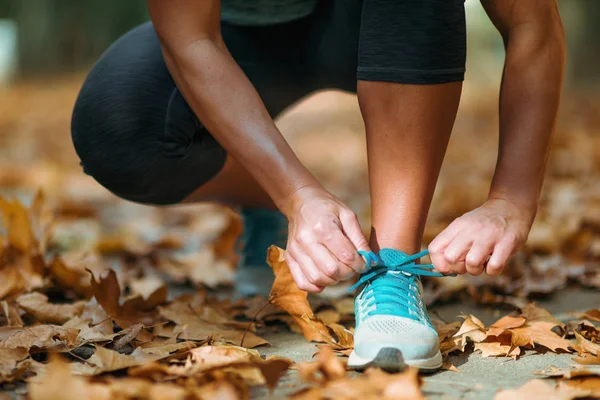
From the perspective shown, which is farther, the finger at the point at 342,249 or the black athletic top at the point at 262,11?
the black athletic top at the point at 262,11

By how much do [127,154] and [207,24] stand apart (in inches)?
15.9

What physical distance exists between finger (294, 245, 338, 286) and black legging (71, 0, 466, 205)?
526 mm

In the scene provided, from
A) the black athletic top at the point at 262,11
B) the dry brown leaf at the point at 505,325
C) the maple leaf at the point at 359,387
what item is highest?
the black athletic top at the point at 262,11

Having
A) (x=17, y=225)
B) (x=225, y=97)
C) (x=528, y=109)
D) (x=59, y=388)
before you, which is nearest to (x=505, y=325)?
(x=528, y=109)

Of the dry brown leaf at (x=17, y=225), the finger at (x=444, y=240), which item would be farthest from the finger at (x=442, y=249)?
the dry brown leaf at (x=17, y=225)

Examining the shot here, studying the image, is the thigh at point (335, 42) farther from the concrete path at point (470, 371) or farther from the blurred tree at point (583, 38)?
the blurred tree at point (583, 38)

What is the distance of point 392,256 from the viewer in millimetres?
1163

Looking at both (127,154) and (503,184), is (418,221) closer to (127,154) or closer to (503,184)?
(503,184)

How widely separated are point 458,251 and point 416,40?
1.10 ft

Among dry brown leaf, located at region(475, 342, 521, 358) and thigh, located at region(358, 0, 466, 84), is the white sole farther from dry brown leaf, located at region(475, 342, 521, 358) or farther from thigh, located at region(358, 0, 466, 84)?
thigh, located at region(358, 0, 466, 84)

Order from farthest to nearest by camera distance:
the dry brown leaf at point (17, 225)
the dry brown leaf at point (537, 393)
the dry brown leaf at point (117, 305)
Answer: the dry brown leaf at point (17, 225), the dry brown leaf at point (117, 305), the dry brown leaf at point (537, 393)

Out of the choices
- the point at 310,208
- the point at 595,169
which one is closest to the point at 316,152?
the point at 595,169

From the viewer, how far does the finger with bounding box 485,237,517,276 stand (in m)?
1.09

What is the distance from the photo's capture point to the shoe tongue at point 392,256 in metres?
1.16
